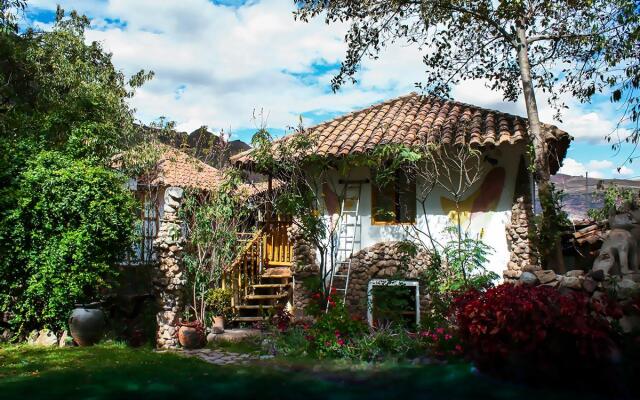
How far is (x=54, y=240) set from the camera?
9641 millimetres

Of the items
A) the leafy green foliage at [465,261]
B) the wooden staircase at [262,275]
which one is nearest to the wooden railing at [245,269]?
the wooden staircase at [262,275]

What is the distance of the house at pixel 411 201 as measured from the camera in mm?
10672

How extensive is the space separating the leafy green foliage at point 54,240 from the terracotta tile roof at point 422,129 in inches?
136

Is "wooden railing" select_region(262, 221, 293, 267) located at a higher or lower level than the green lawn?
higher

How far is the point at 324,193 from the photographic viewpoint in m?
Result: 12.1

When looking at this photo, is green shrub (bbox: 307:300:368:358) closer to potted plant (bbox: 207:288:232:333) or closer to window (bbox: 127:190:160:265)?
potted plant (bbox: 207:288:232:333)

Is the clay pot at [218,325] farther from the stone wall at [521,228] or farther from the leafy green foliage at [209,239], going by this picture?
the stone wall at [521,228]

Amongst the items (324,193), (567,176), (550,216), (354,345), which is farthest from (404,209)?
(567,176)

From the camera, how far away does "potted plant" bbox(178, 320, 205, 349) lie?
9.86 metres

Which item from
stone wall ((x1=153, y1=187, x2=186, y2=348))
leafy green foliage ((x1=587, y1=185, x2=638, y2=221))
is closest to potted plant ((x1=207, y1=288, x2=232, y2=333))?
stone wall ((x1=153, y1=187, x2=186, y2=348))

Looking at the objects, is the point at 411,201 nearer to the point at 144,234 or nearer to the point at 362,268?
the point at 362,268

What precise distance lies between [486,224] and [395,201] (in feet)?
6.60

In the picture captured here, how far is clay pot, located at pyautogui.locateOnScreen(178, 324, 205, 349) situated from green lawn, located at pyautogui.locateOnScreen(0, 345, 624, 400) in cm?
115

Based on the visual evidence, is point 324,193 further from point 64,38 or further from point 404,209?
point 64,38
